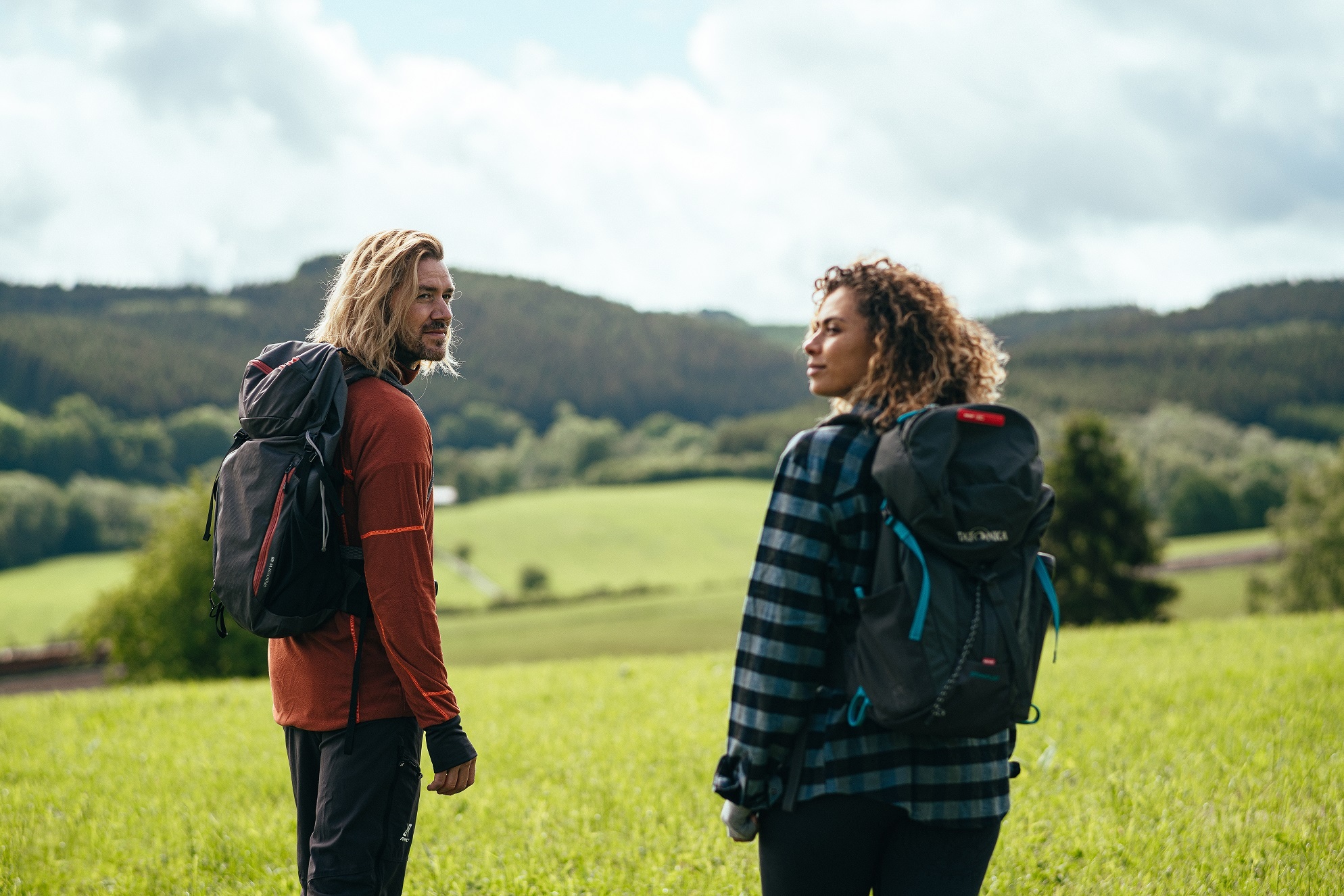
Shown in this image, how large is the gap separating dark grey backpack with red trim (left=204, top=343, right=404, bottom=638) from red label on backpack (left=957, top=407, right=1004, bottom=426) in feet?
6.51

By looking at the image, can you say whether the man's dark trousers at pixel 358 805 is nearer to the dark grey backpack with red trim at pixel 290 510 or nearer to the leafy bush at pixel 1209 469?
the dark grey backpack with red trim at pixel 290 510

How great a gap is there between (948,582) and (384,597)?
1.81 meters

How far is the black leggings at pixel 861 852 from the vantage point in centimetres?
280

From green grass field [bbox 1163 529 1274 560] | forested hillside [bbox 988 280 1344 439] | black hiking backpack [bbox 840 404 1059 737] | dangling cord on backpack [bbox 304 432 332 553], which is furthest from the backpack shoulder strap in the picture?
forested hillside [bbox 988 280 1344 439]

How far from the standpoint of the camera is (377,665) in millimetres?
3352

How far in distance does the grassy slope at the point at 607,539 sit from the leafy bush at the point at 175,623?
106ft

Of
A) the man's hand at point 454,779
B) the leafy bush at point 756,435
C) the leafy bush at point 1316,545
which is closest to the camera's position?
the man's hand at point 454,779

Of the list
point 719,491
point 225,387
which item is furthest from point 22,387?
point 719,491

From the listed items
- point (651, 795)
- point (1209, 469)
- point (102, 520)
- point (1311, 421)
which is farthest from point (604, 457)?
point (651, 795)

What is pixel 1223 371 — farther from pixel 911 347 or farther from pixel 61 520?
pixel 911 347

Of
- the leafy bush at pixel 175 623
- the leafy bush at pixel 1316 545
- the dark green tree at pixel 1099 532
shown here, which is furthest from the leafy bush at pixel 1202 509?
the leafy bush at pixel 175 623

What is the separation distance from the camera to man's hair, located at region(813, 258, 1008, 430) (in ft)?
9.78

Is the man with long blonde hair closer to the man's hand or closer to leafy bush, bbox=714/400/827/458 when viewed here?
the man's hand

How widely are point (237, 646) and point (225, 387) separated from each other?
152 metres
